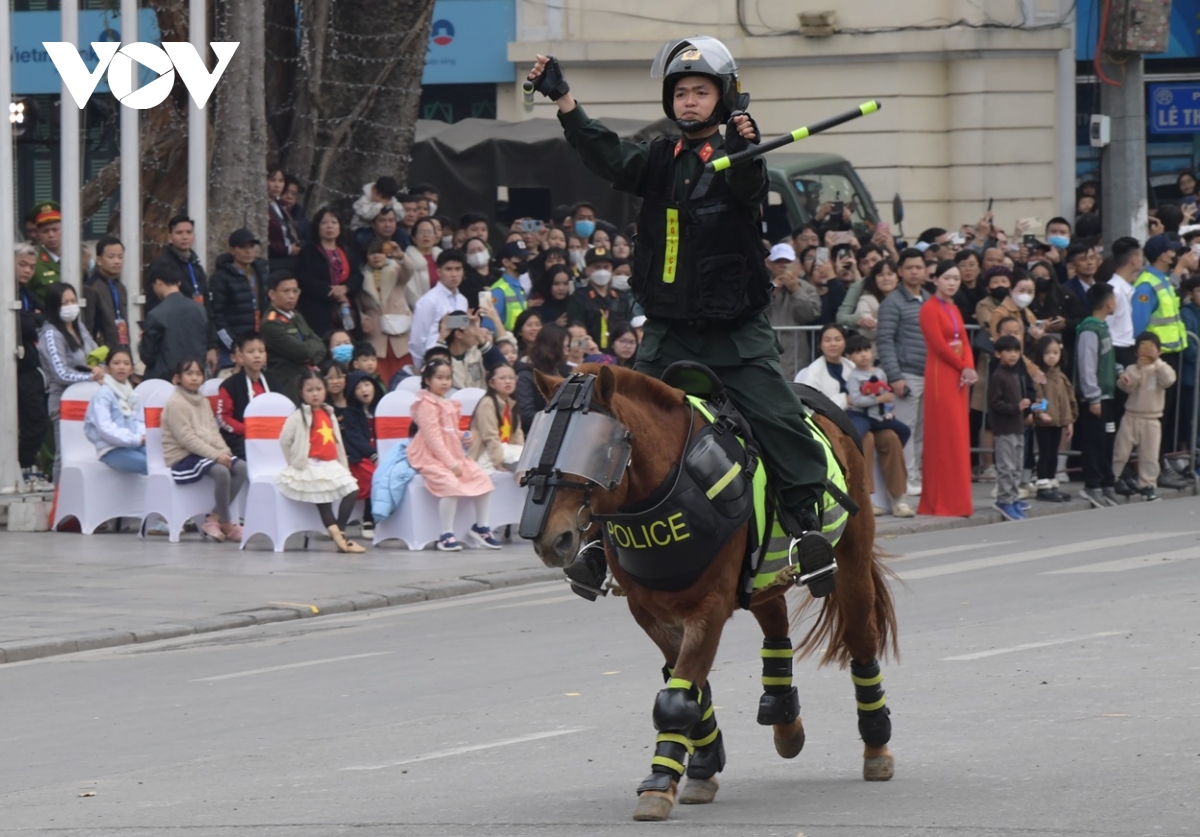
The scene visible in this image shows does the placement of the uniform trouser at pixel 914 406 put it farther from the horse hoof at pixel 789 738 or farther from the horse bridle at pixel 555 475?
the horse bridle at pixel 555 475

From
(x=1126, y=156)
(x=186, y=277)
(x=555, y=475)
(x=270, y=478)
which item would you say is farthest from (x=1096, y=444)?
(x=555, y=475)

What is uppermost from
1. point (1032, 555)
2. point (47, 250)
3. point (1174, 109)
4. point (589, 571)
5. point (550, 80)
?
point (1174, 109)

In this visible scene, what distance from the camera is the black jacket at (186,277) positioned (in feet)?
58.3

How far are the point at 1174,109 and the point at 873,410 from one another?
55.9 ft

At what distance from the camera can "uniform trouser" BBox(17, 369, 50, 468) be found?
58.3ft

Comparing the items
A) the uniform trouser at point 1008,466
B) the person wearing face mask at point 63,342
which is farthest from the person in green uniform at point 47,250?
the uniform trouser at point 1008,466

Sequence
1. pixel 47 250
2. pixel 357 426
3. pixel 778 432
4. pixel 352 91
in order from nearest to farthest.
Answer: pixel 778 432, pixel 357 426, pixel 47 250, pixel 352 91

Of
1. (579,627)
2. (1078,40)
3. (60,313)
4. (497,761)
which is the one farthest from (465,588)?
(1078,40)

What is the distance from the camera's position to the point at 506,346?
18.0 m

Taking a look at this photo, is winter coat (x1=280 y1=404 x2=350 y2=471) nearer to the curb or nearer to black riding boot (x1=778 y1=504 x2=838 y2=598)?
the curb

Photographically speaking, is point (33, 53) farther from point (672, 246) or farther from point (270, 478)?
point (672, 246)

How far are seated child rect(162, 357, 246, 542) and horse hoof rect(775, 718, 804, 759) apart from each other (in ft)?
30.7

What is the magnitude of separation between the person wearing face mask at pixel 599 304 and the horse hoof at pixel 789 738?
1130cm

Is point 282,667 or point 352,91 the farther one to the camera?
point 352,91
